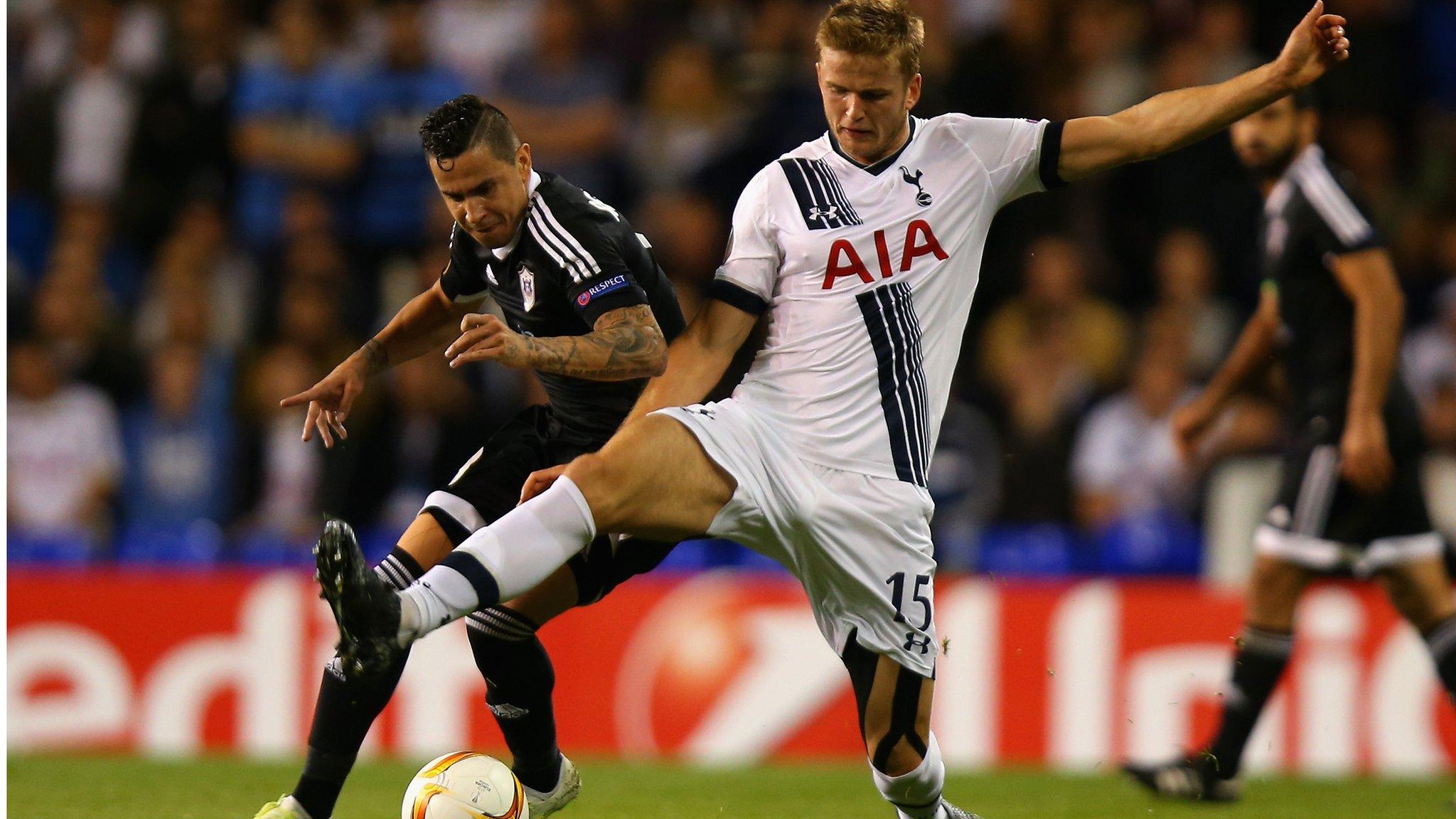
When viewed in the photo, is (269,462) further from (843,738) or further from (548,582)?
(548,582)

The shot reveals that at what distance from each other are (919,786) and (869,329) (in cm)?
121

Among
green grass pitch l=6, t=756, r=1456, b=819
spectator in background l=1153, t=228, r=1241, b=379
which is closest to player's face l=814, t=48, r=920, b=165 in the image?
green grass pitch l=6, t=756, r=1456, b=819

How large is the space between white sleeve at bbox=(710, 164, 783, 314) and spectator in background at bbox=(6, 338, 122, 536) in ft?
19.3

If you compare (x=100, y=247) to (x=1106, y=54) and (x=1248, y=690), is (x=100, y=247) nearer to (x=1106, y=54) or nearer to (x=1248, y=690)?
(x=1106, y=54)

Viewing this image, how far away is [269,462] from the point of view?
9352mm

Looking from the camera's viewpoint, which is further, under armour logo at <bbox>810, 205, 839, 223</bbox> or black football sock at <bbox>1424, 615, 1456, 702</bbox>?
black football sock at <bbox>1424, 615, 1456, 702</bbox>

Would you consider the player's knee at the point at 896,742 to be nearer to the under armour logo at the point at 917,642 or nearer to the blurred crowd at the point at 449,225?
the under armour logo at the point at 917,642

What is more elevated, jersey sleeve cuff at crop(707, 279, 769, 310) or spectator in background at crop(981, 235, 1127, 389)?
jersey sleeve cuff at crop(707, 279, 769, 310)

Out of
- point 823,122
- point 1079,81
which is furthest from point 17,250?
point 1079,81

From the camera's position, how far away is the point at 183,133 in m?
10.6

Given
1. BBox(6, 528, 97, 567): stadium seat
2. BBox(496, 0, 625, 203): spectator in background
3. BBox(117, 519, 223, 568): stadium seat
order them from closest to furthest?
BBox(6, 528, 97, 567): stadium seat → BBox(117, 519, 223, 568): stadium seat → BBox(496, 0, 625, 203): spectator in background

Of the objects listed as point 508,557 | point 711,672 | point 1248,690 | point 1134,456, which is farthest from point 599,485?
point 1134,456

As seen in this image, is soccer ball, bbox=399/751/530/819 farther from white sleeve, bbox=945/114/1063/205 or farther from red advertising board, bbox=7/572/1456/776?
red advertising board, bbox=7/572/1456/776

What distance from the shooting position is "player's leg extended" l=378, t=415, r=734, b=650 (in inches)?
152
